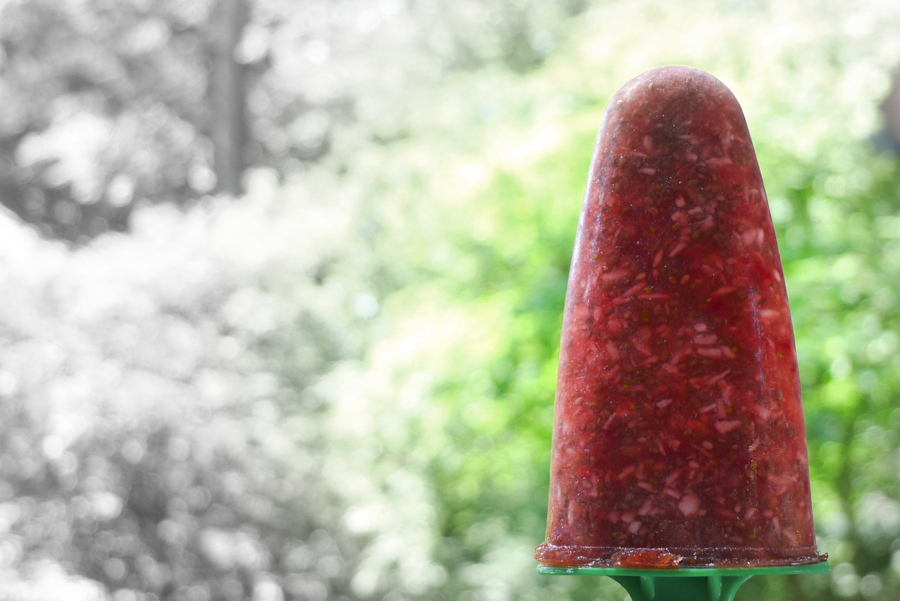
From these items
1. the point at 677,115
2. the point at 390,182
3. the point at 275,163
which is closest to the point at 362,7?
the point at 275,163

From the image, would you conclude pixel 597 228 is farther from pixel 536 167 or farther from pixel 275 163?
pixel 275 163

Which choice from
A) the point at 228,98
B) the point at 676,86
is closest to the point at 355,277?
the point at 228,98

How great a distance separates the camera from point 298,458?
8.27 meters

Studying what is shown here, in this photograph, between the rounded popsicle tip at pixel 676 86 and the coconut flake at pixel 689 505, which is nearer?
the coconut flake at pixel 689 505

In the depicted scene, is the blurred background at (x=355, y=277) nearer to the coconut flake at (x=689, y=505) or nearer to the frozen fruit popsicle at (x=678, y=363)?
the frozen fruit popsicle at (x=678, y=363)

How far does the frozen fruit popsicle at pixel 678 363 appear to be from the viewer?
1675 mm

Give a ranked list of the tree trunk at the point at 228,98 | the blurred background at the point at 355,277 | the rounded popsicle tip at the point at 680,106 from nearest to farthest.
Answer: the rounded popsicle tip at the point at 680,106
the blurred background at the point at 355,277
the tree trunk at the point at 228,98

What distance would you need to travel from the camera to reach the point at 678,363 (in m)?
1.73

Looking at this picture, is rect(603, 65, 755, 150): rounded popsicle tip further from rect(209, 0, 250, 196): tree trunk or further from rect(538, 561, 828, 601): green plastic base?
rect(209, 0, 250, 196): tree trunk

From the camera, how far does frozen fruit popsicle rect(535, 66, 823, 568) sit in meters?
1.67

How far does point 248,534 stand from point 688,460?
23.0 ft

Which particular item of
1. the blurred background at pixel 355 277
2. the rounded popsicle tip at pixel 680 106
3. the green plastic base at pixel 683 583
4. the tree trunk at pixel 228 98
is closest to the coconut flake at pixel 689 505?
the green plastic base at pixel 683 583

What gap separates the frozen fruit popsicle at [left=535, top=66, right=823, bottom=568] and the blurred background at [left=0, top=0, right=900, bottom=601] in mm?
3668

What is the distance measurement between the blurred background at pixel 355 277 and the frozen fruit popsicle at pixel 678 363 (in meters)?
3.67
